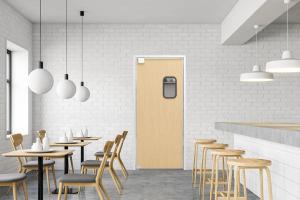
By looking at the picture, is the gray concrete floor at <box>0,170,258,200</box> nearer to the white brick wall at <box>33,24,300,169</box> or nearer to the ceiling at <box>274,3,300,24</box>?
the white brick wall at <box>33,24,300,169</box>

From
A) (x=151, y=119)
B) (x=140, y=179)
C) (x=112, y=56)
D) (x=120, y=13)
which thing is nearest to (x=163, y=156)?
(x=151, y=119)

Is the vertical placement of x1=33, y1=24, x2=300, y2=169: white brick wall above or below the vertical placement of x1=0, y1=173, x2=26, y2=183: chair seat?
above

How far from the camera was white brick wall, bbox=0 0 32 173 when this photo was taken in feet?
20.2

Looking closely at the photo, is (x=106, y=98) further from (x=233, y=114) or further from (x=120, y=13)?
(x=233, y=114)

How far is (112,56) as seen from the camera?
25.7 ft

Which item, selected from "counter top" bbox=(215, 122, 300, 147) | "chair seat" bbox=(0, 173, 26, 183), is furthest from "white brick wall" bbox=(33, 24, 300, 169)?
"chair seat" bbox=(0, 173, 26, 183)

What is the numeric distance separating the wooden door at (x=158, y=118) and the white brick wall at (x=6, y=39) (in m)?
2.18

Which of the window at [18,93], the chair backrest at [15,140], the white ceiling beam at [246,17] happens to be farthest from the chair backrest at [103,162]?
the window at [18,93]

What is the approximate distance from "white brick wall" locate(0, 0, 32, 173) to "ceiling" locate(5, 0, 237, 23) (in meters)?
0.14

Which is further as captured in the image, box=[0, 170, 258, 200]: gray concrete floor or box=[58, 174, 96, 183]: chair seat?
box=[0, 170, 258, 200]: gray concrete floor

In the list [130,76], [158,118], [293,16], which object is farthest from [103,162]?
[293,16]

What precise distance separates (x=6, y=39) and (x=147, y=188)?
3118 mm

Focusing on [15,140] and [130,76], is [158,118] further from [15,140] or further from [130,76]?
[15,140]

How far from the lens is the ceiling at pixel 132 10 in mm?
6375
